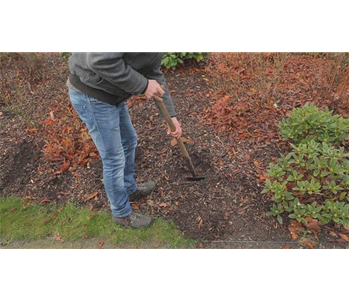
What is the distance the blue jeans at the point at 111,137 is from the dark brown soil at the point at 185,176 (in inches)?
23.3

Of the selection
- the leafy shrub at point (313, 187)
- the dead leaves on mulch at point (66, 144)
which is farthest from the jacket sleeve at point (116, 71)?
the dead leaves on mulch at point (66, 144)

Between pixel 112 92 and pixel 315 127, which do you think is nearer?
pixel 112 92

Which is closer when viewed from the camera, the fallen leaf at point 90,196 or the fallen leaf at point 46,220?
the fallen leaf at point 46,220

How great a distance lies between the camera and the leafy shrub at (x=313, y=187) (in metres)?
2.66

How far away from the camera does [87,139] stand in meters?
3.59

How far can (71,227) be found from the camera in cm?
300

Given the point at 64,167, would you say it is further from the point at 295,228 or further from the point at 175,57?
the point at 295,228

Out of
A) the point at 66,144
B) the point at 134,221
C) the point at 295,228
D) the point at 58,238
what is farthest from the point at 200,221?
the point at 66,144

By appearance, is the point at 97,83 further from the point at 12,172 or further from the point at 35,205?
the point at 12,172

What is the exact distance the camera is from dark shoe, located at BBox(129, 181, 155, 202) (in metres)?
3.11

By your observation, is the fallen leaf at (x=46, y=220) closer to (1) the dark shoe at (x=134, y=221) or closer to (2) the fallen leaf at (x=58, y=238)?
(2) the fallen leaf at (x=58, y=238)

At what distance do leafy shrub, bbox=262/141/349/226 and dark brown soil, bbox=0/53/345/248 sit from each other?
0.68 ft

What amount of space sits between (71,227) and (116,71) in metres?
2.01
